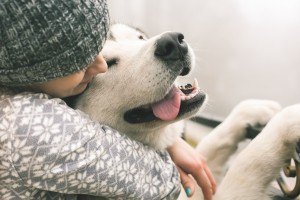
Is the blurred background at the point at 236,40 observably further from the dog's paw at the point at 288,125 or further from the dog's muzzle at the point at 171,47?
the dog's muzzle at the point at 171,47

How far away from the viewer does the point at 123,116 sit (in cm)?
118

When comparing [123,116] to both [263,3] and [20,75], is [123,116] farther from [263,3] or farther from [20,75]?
[263,3]

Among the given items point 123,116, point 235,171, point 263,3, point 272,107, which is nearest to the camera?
point 123,116

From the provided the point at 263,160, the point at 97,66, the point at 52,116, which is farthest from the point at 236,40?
the point at 52,116

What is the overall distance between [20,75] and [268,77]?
4.97ft

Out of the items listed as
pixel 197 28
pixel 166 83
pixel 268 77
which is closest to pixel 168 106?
pixel 166 83

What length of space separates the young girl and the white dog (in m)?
0.23

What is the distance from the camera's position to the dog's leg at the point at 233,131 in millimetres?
1516

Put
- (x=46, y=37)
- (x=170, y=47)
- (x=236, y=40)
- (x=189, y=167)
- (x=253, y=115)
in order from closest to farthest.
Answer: (x=46, y=37)
(x=170, y=47)
(x=189, y=167)
(x=253, y=115)
(x=236, y=40)

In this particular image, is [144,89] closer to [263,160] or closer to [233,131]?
[263,160]

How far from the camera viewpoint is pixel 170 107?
1.12 meters

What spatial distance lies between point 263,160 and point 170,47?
49 centimetres

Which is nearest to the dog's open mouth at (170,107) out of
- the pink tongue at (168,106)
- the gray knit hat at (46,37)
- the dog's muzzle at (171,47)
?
the pink tongue at (168,106)

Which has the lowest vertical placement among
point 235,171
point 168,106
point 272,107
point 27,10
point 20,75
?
point 235,171
